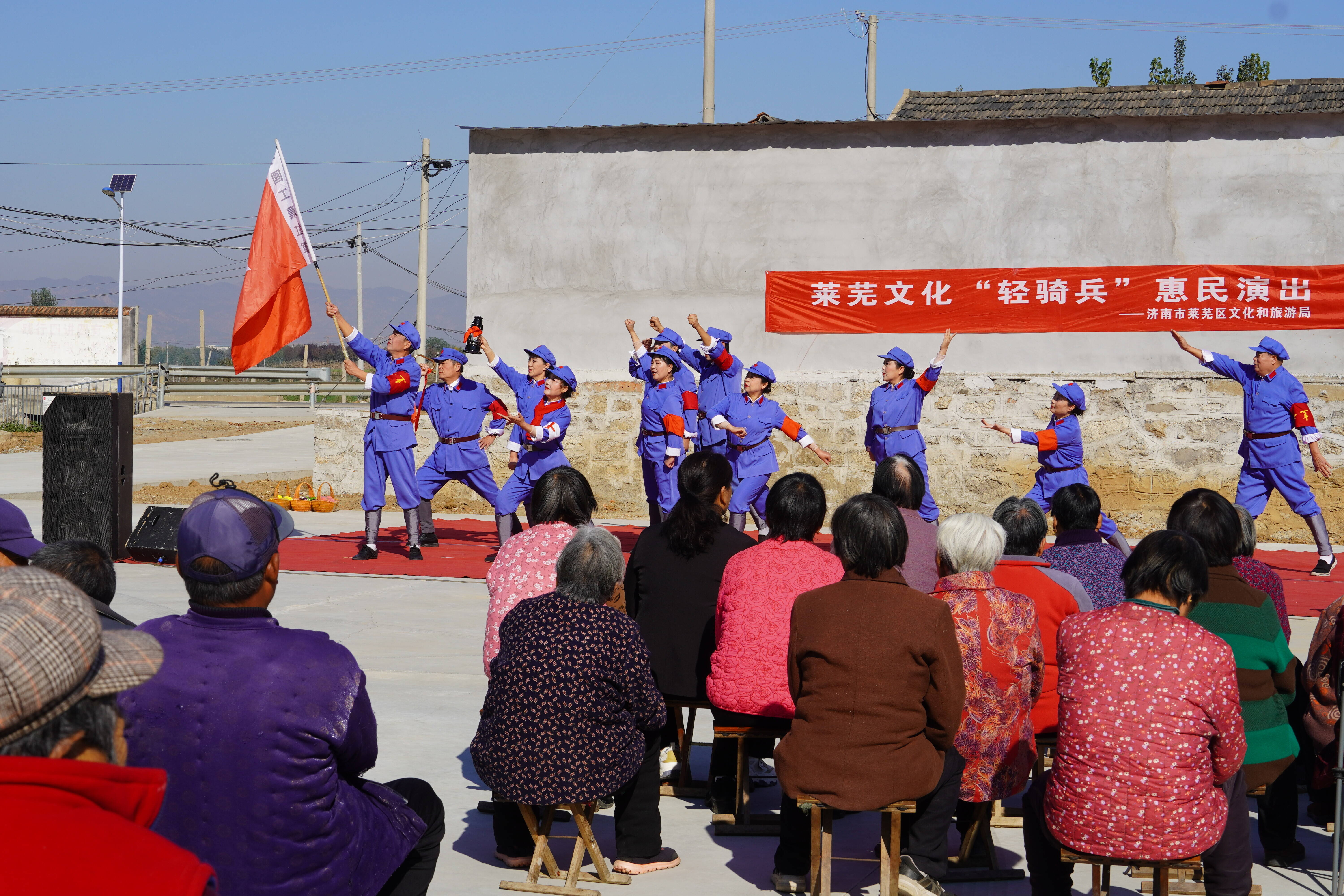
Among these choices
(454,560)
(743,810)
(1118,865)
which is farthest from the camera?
(454,560)

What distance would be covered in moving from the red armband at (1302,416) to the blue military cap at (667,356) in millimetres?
5063

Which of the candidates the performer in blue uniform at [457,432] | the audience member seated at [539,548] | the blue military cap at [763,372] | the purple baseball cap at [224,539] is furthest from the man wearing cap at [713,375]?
the purple baseball cap at [224,539]

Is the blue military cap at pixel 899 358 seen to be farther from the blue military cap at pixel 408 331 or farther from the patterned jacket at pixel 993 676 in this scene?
the patterned jacket at pixel 993 676

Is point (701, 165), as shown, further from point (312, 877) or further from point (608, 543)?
point (312, 877)

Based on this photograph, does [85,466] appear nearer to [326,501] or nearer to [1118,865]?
[326,501]

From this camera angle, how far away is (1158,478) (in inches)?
524

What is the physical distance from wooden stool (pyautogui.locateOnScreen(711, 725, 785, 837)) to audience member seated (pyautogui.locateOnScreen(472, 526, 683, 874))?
47 centimetres

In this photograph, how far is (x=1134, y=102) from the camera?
1545 cm

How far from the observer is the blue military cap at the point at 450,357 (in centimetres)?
1033

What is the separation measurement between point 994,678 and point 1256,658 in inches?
32.3

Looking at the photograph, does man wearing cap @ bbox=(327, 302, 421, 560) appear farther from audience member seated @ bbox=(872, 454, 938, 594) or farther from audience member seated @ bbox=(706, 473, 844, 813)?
audience member seated @ bbox=(706, 473, 844, 813)

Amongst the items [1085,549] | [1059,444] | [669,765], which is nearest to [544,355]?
[1059,444]

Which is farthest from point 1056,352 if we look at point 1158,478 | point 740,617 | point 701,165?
point 740,617

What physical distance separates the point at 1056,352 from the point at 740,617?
1007 cm
